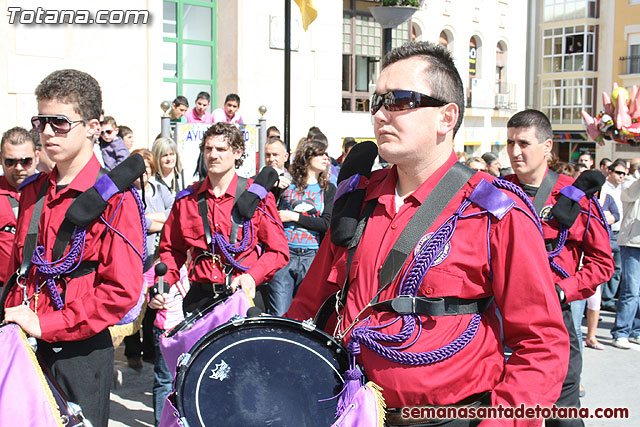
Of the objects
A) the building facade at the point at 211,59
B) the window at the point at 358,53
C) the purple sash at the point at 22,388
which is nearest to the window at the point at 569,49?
the building facade at the point at 211,59

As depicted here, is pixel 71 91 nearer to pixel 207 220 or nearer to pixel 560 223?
pixel 207 220

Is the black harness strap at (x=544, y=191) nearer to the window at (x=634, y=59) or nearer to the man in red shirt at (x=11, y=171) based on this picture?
the man in red shirt at (x=11, y=171)

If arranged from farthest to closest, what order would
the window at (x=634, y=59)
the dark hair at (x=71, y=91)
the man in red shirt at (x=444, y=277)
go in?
the window at (x=634, y=59) < the dark hair at (x=71, y=91) < the man in red shirt at (x=444, y=277)

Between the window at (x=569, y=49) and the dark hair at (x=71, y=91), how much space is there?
Result: 4511cm

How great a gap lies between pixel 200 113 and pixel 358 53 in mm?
11727

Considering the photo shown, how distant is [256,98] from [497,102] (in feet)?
57.3

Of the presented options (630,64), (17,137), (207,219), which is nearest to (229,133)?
(207,219)

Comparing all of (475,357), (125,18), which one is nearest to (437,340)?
(475,357)

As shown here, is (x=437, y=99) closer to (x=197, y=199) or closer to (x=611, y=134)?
(x=197, y=199)

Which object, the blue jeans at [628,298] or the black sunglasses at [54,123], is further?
the blue jeans at [628,298]

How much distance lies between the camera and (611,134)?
9.22 m

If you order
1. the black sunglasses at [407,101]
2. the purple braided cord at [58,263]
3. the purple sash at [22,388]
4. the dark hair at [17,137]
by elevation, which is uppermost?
the black sunglasses at [407,101]

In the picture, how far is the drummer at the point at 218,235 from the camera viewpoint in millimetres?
4891

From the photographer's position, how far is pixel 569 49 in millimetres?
44719
